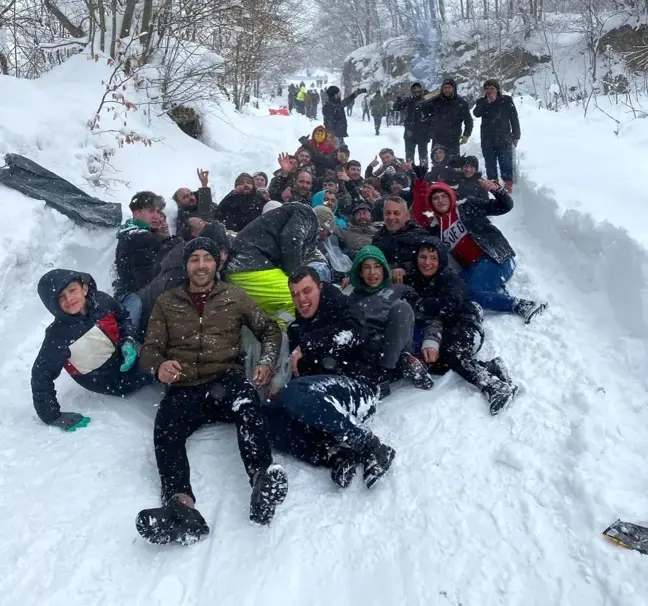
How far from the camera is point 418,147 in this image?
9102mm

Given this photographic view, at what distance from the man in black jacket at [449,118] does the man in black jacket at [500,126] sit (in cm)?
65

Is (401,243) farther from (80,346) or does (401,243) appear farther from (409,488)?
(80,346)

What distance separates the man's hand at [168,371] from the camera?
3.03 metres

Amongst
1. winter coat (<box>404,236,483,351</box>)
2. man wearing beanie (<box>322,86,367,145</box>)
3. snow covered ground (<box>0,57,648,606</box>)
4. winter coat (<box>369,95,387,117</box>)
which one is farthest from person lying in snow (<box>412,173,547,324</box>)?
winter coat (<box>369,95,387,117</box>)

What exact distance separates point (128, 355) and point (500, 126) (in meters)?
5.77

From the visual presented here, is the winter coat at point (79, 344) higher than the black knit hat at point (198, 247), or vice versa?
the black knit hat at point (198, 247)

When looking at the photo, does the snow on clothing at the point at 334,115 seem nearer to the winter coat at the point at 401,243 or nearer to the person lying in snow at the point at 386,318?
the winter coat at the point at 401,243

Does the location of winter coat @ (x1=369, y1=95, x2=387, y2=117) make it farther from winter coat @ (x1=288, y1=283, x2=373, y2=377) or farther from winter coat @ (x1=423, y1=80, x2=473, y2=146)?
winter coat @ (x1=288, y1=283, x2=373, y2=377)

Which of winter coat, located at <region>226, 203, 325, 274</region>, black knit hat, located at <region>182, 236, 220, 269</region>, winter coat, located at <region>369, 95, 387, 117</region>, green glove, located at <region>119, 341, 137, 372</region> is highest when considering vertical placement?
black knit hat, located at <region>182, 236, 220, 269</region>

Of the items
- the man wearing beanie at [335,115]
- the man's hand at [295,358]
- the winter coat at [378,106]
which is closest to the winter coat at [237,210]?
the man's hand at [295,358]

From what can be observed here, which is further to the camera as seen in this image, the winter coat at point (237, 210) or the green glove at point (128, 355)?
the winter coat at point (237, 210)

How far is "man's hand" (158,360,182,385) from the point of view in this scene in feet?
9.95

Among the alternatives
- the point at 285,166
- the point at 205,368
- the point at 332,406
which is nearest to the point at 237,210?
the point at 285,166

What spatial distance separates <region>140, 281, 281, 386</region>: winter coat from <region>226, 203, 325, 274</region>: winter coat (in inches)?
25.7
